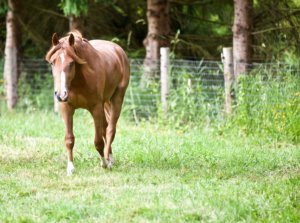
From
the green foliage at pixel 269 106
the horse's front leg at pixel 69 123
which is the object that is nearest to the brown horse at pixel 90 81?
the horse's front leg at pixel 69 123

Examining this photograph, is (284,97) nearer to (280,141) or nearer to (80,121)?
(280,141)

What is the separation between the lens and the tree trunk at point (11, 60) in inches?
764

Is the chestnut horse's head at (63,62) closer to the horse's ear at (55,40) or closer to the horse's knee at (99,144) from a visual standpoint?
the horse's ear at (55,40)

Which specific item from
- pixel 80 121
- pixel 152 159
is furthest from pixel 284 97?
pixel 80 121

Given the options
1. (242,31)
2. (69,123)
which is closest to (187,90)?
(242,31)

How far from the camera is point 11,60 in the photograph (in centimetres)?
1939

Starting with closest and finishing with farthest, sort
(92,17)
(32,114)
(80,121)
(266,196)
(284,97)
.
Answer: (266,196), (284,97), (80,121), (32,114), (92,17)

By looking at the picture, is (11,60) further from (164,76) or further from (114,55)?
(114,55)

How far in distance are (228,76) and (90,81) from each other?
527 cm

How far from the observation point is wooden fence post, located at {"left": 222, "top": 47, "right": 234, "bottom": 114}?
586 inches

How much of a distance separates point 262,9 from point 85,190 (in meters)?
10.1

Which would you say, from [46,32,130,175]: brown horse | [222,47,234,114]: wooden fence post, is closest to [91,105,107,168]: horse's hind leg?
[46,32,130,175]: brown horse

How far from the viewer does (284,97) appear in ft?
45.9

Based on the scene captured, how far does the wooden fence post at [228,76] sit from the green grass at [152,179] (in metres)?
0.77
